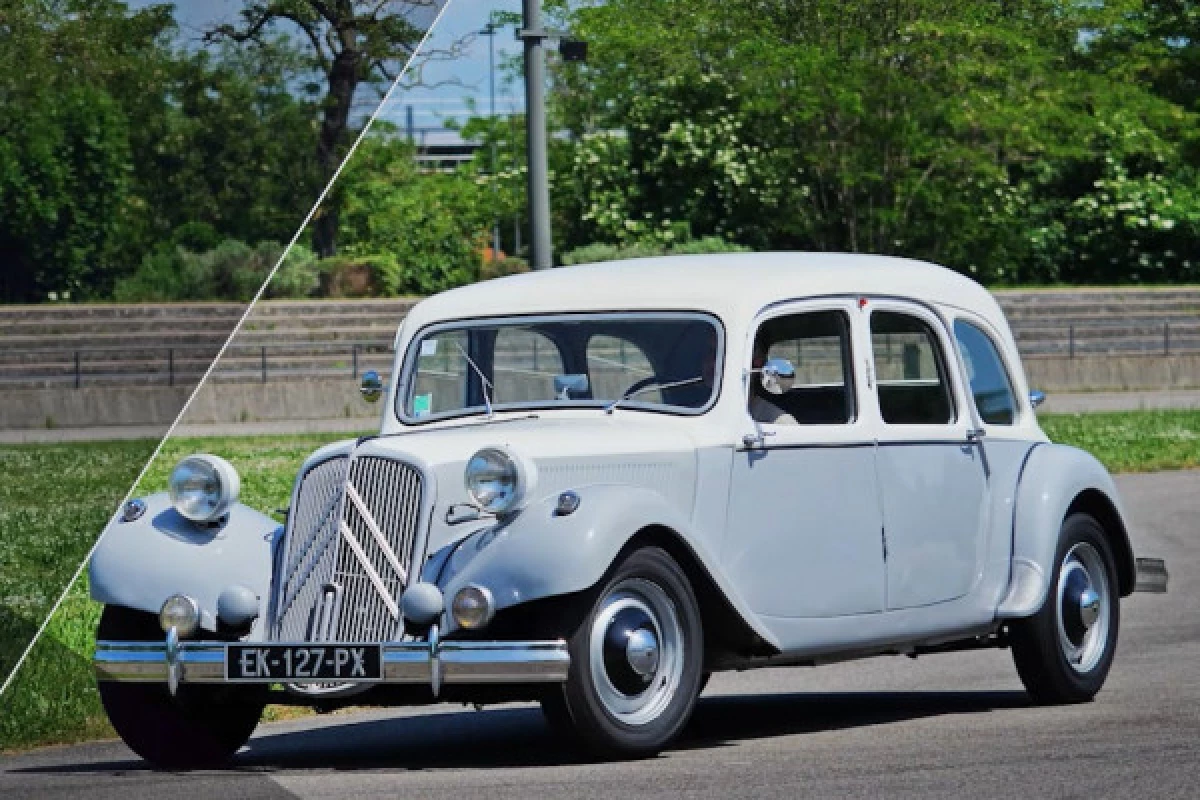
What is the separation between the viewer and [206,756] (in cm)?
743

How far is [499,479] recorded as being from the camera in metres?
6.68

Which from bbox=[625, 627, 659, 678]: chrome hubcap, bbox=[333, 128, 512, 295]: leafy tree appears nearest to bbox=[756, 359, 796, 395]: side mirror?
bbox=[625, 627, 659, 678]: chrome hubcap

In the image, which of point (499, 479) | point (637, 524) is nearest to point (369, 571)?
point (499, 479)

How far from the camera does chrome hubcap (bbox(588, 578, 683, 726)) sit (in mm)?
6633

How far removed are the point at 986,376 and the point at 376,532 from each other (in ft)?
10.4

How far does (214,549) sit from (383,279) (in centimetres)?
3161

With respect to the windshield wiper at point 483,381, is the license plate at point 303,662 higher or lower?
lower

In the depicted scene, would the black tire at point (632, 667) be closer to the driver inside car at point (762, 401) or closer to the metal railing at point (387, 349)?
the driver inside car at point (762, 401)

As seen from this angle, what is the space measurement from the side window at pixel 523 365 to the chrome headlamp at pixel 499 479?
1.39m

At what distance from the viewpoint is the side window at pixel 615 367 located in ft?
26.0

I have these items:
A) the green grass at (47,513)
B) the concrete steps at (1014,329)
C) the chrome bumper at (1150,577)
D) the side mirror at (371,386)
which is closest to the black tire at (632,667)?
the side mirror at (371,386)

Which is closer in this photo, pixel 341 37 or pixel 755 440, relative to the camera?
pixel 341 37

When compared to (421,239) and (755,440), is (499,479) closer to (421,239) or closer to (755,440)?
(755,440)

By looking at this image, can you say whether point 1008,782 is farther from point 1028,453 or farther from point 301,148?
point 301,148
